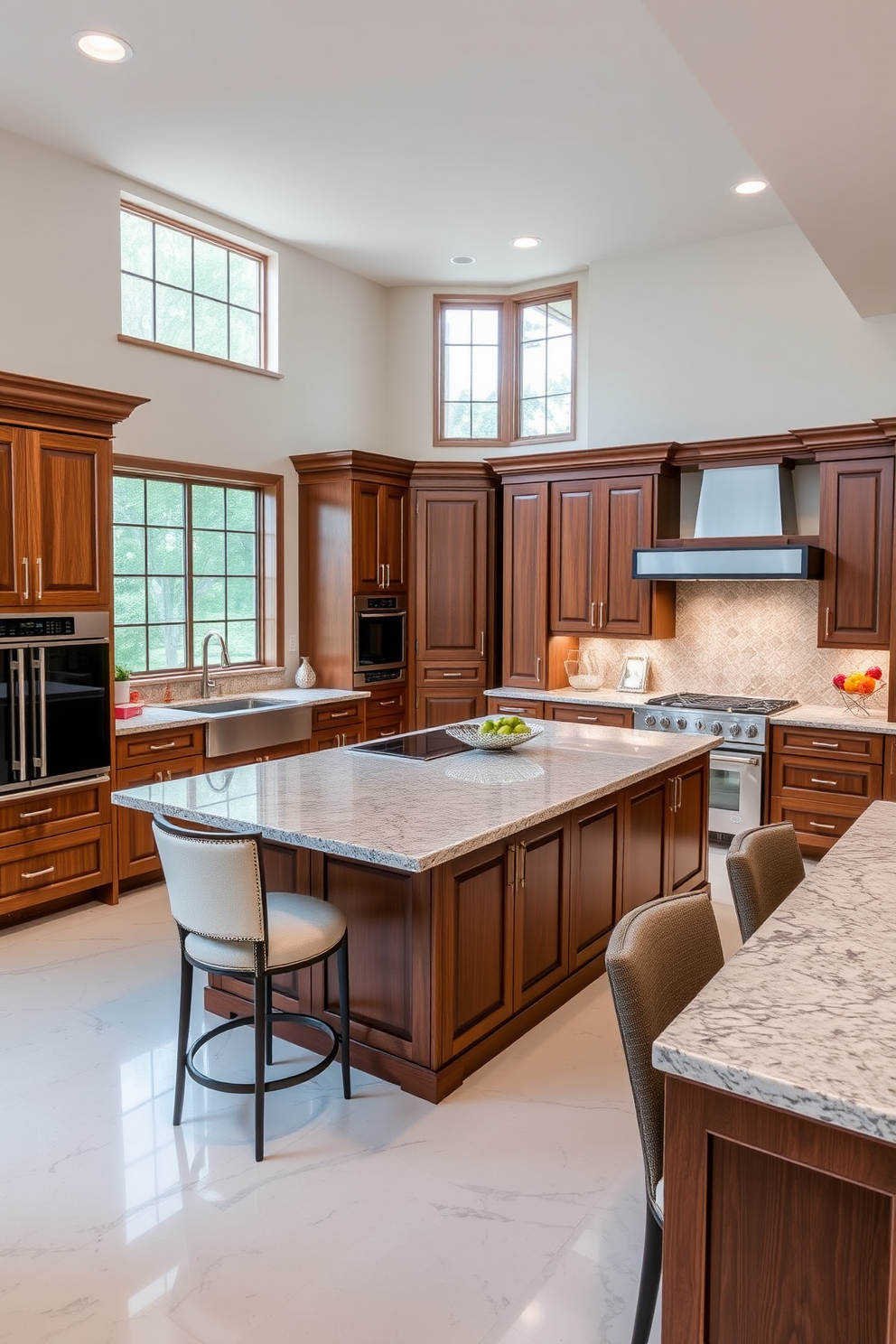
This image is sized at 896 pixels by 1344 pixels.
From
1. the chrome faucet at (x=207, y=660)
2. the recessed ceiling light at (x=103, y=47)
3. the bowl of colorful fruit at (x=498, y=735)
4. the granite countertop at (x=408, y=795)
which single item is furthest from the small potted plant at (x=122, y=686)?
the recessed ceiling light at (x=103, y=47)

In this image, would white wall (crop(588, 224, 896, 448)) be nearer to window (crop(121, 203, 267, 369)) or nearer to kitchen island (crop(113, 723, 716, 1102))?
window (crop(121, 203, 267, 369))

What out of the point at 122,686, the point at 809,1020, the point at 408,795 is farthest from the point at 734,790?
the point at 809,1020

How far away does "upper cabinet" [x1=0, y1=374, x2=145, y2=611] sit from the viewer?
4055 mm

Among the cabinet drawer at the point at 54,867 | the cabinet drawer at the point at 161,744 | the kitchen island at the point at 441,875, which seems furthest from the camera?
the cabinet drawer at the point at 161,744

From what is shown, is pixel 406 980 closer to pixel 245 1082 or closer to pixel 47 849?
pixel 245 1082

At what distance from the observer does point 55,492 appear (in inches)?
167

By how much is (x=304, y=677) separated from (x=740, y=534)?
2.88 metres

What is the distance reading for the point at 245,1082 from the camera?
2877 millimetres

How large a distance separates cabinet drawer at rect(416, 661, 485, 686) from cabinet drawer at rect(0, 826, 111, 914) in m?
2.66

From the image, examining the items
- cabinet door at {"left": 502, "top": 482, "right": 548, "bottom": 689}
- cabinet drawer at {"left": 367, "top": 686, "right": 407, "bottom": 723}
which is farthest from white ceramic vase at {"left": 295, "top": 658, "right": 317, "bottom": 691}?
cabinet door at {"left": 502, "top": 482, "right": 548, "bottom": 689}

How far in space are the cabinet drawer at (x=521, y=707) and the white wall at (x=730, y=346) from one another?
1824 millimetres

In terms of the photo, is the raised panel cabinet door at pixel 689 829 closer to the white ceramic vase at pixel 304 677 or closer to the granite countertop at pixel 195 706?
the granite countertop at pixel 195 706

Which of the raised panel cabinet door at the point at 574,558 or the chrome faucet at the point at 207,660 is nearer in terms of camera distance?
the chrome faucet at the point at 207,660

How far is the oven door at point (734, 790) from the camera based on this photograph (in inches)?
208
